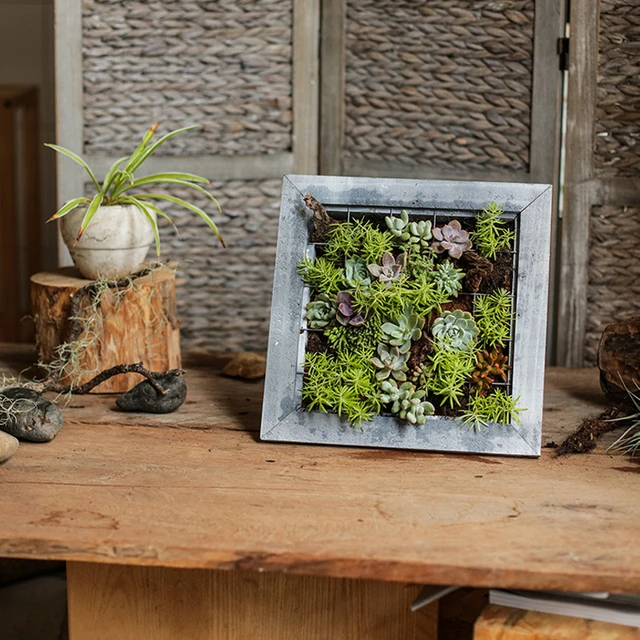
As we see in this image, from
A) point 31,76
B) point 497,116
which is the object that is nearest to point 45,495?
point 497,116

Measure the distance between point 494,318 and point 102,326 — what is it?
0.65m

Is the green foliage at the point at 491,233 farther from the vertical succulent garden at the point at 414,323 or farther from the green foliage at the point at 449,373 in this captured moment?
the green foliage at the point at 449,373

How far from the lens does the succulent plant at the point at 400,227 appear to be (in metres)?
1.20

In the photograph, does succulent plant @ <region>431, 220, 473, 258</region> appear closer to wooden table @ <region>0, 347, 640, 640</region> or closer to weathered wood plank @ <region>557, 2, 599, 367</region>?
wooden table @ <region>0, 347, 640, 640</region>

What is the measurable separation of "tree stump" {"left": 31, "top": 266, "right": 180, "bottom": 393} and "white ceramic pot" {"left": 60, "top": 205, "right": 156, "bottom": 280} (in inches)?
1.3

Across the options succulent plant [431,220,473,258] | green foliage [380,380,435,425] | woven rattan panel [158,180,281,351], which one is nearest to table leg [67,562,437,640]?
green foliage [380,380,435,425]

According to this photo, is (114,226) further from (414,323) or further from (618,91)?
(618,91)

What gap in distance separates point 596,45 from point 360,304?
2.52 ft

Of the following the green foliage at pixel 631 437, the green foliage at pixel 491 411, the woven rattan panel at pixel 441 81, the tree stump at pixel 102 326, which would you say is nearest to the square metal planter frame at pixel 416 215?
the green foliage at pixel 491 411

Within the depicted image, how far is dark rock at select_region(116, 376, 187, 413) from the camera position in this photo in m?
1.31

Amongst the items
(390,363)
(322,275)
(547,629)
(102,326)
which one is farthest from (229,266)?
(547,629)

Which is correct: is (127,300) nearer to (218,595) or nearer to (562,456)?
(218,595)

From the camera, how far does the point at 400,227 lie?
3.95 ft

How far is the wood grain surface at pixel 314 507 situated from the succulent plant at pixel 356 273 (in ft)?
0.78
